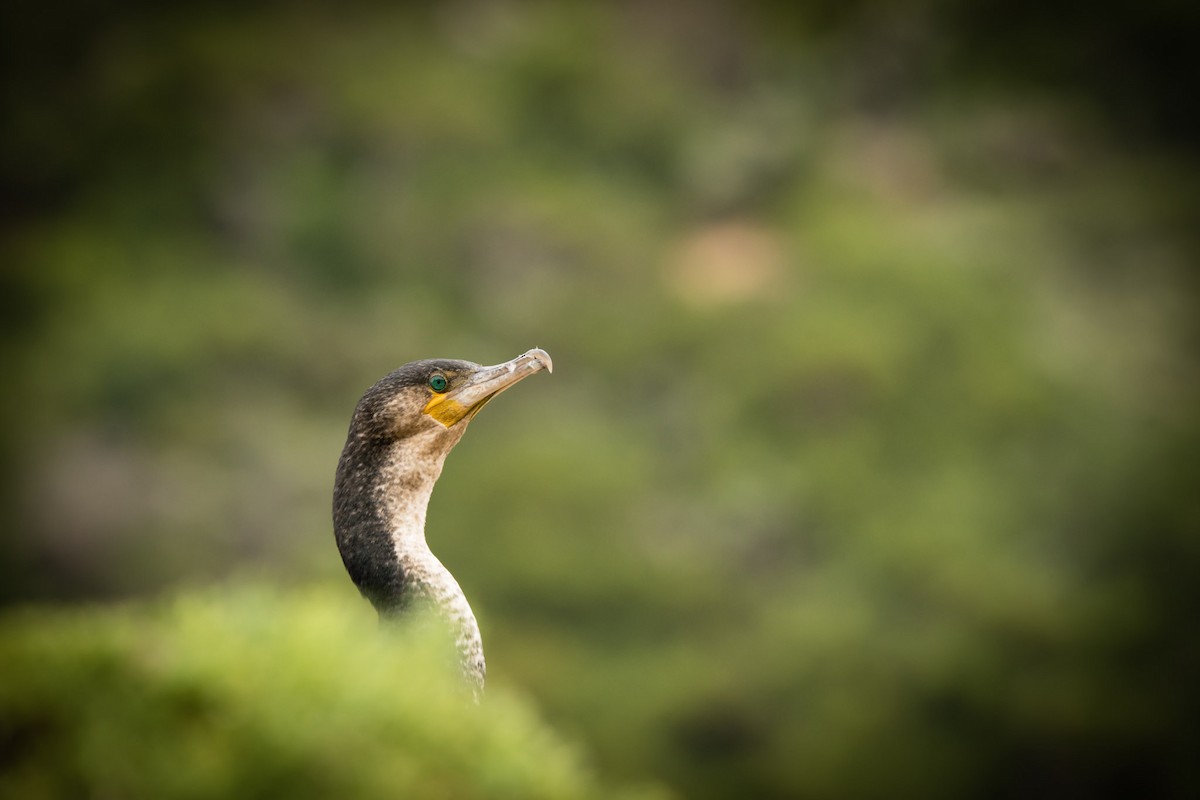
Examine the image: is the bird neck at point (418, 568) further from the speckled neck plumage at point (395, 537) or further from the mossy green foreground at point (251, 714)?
the mossy green foreground at point (251, 714)

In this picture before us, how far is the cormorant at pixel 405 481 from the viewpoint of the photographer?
2311 millimetres

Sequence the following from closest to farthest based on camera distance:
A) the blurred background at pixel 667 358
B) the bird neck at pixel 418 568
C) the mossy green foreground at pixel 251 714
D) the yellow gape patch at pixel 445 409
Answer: the mossy green foreground at pixel 251 714 < the bird neck at pixel 418 568 < the yellow gape patch at pixel 445 409 < the blurred background at pixel 667 358

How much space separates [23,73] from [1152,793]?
17808 mm

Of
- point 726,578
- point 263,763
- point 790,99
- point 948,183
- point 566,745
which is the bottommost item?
point 263,763

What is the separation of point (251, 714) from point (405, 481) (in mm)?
795

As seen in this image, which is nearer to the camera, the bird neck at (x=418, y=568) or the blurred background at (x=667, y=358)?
the bird neck at (x=418, y=568)

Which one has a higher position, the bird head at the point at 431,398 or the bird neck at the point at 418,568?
the bird head at the point at 431,398

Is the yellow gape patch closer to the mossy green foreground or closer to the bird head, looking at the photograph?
the bird head

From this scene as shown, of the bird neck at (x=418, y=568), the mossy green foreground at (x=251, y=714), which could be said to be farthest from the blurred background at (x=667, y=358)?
the mossy green foreground at (x=251, y=714)

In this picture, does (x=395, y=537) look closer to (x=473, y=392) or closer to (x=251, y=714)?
(x=473, y=392)

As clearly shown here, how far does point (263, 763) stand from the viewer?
161 centimetres

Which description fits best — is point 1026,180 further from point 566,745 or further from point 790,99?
point 566,745

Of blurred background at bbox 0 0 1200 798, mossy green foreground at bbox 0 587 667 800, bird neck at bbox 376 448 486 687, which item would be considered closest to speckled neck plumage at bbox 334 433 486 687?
bird neck at bbox 376 448 486 687

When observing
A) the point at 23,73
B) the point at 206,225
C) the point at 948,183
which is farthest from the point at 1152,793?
the point at 23,73
